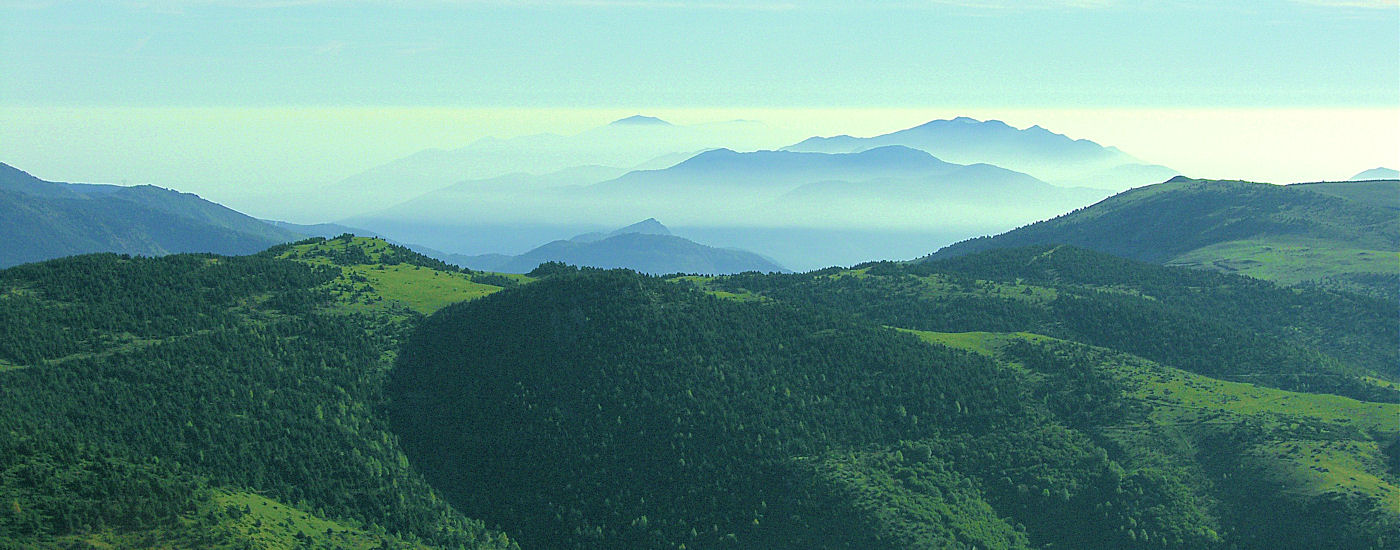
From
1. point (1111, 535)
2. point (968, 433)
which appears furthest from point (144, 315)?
point (1111, 535)

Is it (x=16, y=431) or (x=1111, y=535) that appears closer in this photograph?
(x=16, y=431)

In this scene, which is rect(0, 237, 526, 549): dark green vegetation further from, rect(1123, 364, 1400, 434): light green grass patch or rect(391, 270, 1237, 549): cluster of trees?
rect(1123, 364, 1400, 434): light green grass patch

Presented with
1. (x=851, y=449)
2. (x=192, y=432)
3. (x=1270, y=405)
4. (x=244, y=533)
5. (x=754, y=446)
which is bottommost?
(x=244, y=533)

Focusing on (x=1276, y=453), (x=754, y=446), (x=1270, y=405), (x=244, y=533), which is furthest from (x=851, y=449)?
(x=244, y=533)

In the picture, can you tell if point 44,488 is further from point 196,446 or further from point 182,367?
point 182,367

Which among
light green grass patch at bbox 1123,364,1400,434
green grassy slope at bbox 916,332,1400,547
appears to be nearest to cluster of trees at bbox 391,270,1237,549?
green grassy slope at bbox 916,332,1400,547

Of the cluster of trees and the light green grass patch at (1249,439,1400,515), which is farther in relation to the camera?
the light green grass patch at (1249,439,1400,515)

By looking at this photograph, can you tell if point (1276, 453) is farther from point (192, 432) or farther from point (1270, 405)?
point (192, 432)
